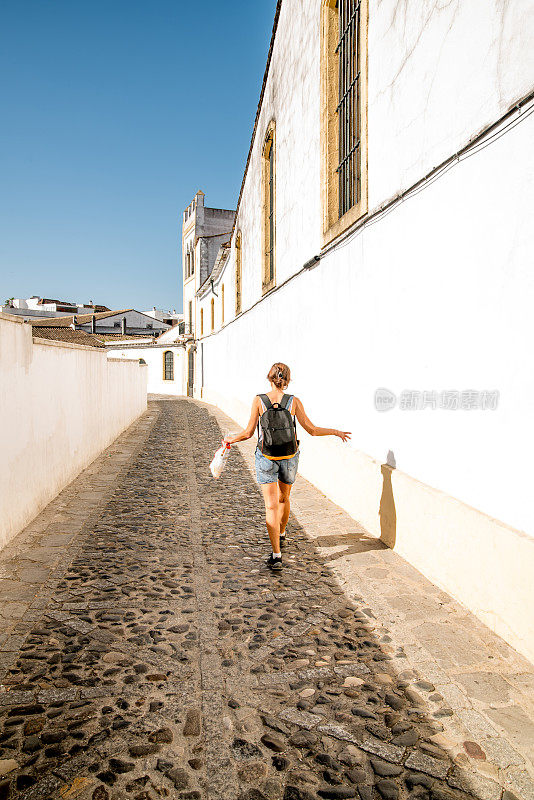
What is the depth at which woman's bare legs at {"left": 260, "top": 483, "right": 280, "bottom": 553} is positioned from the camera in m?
4.62

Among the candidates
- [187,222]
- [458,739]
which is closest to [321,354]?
[458,739]

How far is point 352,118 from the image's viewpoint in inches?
275

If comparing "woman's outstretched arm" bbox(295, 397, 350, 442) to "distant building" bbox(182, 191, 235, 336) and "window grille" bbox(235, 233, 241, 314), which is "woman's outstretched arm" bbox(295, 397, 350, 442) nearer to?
"window grille" bbox(235, 233, 241, 314)

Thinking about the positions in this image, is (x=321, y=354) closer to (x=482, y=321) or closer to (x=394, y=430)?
(x=394, y=430)

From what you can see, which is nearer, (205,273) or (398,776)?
(398,776)

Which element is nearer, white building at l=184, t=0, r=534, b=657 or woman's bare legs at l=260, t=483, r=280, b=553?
white building at l=184, t=0, r=534, b=657

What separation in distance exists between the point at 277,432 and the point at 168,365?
37.4 meters

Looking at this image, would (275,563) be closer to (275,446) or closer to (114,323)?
(275,446)

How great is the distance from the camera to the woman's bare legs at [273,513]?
4.62m

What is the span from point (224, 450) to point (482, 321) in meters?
2.47

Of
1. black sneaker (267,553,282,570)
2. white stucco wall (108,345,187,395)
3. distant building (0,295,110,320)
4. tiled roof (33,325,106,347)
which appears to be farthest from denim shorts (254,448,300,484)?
distant building (0,295,110,320)

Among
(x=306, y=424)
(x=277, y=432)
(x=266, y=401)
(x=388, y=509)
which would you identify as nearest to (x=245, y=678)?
(x=277, y=432)

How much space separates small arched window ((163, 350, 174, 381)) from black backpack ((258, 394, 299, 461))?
36902 millimetres

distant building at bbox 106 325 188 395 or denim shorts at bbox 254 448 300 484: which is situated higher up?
distant building at bbox 106 325 188 395
